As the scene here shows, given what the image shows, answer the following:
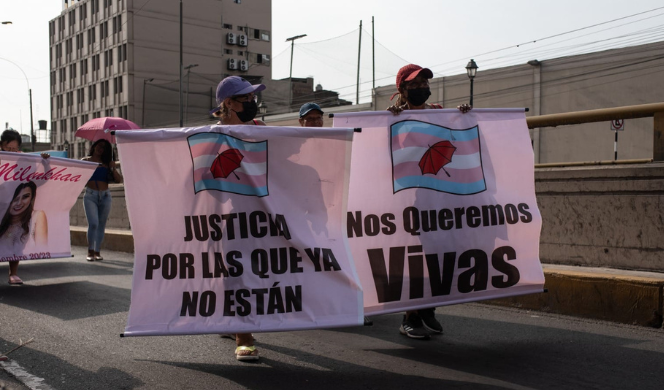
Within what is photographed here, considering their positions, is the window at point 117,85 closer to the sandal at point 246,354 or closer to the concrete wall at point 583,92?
the concrete wall at point 583,92

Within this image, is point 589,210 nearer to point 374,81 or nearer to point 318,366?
point 318,366

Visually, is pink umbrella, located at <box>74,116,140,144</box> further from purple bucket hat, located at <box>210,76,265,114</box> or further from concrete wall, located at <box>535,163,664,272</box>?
concrete wall, located at <box>535,163,664,272</box>

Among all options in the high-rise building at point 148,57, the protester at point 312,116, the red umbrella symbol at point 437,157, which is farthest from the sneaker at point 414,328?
the high-rise building at point 148,57

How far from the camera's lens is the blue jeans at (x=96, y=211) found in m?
10.8

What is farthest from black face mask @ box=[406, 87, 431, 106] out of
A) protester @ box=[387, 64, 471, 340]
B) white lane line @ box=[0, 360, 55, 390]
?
white lane line @ box=[0, 360, 55, 390]

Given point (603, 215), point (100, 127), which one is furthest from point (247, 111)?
point (100, 127)

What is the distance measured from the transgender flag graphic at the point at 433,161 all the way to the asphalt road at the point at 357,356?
3.78ft

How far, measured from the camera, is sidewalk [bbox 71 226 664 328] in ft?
18.4

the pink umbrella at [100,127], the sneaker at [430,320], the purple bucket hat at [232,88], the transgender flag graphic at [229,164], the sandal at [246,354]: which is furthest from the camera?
the pink umbrella at [100,127]

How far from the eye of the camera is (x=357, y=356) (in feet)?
16.0

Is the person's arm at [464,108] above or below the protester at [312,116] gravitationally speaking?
below

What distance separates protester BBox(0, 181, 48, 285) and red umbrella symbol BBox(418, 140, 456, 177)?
17.4 ft

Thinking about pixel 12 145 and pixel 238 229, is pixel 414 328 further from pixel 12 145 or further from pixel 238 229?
pixel 12 145

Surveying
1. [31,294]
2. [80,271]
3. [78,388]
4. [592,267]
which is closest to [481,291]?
[592,267]
